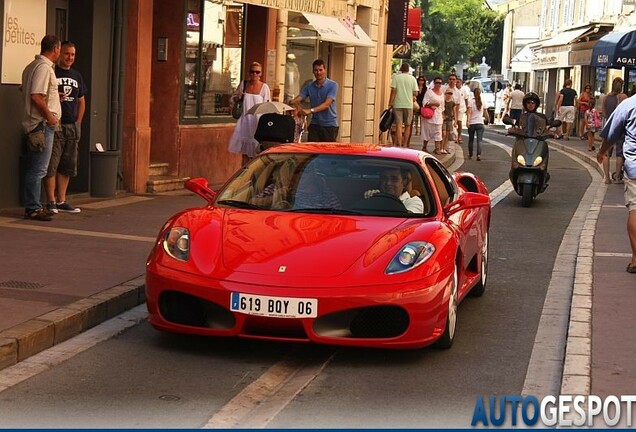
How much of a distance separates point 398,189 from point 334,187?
43 centimetres

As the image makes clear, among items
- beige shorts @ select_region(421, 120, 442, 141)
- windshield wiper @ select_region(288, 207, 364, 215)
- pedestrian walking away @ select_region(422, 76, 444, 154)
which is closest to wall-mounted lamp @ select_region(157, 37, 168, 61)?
windshield wiper @ select_region(288, 207, 364, 215)

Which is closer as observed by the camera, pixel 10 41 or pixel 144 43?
pixel 10 41

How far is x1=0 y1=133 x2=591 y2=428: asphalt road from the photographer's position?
20.4 ft

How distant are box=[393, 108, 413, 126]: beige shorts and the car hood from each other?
65.8 feet

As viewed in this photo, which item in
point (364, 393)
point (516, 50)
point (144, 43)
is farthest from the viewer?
point (516, 50)

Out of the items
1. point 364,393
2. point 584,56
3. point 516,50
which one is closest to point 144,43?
point 364,393

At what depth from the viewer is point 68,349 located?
7840 millimetres

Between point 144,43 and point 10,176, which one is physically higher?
point 144,43

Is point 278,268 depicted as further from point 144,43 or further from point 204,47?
point 204,47

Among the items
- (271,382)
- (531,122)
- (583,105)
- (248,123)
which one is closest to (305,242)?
(271,382)

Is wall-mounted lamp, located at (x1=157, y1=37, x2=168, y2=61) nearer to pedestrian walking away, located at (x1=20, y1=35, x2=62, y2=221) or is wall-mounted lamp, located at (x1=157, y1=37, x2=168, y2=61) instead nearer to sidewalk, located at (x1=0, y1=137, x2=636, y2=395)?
sidewalk, located at (x1=0, y1=137, x2=636, y2=395)

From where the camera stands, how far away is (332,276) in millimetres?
7535

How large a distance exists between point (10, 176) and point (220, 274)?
704 centimetres

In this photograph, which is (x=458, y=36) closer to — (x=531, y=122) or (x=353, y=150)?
(x=531, y=122)
